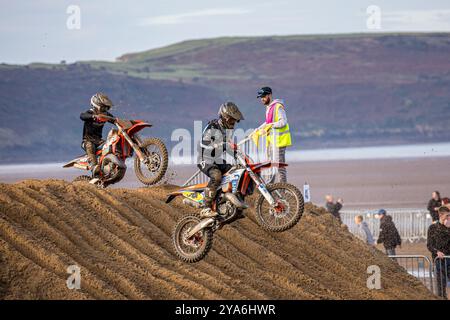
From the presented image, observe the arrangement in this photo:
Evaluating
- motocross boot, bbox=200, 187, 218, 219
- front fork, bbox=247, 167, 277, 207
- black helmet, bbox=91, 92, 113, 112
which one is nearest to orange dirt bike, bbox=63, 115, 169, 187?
black helmet, bbox=91, 92, 113, 112

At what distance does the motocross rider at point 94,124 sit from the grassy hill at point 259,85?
8660cm

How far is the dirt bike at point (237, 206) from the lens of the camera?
16.0 meters

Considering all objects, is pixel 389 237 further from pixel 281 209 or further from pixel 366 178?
pixel 366 178

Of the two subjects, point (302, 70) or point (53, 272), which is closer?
point (53, 272)

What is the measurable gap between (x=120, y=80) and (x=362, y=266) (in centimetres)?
12549

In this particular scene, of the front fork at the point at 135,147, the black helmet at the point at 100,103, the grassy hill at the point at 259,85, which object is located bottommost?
the front fork at the point at 135,147

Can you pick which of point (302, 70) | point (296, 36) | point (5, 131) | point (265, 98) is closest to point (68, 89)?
point (5, 131)

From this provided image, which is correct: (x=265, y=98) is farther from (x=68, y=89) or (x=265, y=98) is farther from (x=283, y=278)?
(x=68, y=89)

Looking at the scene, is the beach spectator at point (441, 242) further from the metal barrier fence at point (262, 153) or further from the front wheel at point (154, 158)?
the front wheel at point (154, 158)

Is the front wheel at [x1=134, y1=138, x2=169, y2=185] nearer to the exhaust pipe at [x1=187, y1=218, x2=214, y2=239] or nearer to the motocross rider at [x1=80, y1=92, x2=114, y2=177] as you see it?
the motocross rider at [x1=80, y1=92, x2=114, y2=177]

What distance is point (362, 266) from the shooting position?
18.9 metres

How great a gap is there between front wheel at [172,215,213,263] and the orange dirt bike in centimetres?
231

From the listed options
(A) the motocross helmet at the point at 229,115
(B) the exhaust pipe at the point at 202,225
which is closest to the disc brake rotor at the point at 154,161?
(A) the motocross helmet at the point at 229,115

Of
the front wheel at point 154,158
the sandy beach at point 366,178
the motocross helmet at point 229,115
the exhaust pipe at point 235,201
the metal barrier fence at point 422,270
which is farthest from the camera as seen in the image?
the sandy beach at point 366,178
